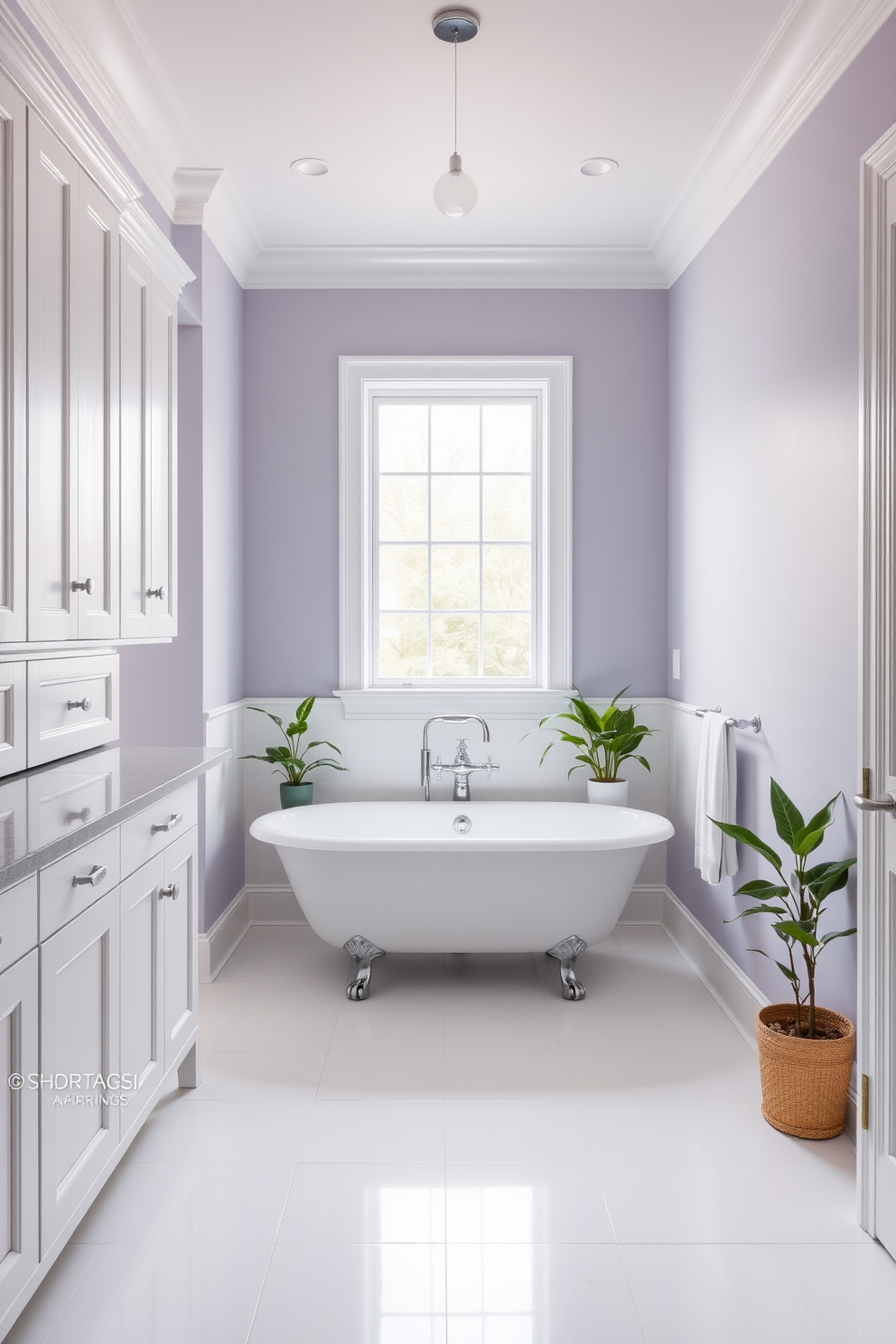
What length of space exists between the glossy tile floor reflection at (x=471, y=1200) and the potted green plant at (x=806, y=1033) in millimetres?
80

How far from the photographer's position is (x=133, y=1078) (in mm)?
1968

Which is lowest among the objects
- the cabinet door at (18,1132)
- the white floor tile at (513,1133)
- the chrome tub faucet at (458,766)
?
the white floor tile at (513,1133)

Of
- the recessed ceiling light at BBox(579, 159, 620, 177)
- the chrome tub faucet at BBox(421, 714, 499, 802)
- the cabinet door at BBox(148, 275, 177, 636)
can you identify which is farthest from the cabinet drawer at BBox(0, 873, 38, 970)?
the recessed ceiling light at BBox(579, 159, 620, 177)

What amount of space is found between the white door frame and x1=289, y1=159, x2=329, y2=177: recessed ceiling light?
6.23 ft

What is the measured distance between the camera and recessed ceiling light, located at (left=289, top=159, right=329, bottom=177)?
307 cm

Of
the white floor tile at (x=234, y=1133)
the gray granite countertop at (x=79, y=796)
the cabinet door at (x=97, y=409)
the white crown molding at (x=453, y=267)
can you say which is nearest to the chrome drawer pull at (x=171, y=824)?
the gray granite countertop at (x=79, y=796)

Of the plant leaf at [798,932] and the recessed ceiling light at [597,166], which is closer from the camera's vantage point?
the plant leaf at [798,932]

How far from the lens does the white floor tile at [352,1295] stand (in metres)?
1.63

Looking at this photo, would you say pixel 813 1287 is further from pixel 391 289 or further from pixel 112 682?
pixel 391 289

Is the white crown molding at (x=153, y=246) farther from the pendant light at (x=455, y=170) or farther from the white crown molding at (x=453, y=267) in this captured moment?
the white crown molding at (x=453, y=267)

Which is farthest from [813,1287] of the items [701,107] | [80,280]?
[701,107]

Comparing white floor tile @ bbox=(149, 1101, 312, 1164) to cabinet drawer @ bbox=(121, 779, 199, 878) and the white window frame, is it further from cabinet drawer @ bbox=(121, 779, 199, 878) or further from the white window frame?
the white window frame

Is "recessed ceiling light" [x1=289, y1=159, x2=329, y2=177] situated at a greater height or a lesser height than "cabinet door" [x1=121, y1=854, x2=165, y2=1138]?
greater

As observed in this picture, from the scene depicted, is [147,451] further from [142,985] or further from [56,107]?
[142,985]
